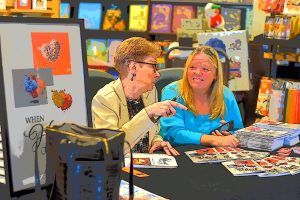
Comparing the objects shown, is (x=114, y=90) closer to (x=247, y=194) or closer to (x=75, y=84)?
(x=75, y=84)

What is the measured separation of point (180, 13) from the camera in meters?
6.43

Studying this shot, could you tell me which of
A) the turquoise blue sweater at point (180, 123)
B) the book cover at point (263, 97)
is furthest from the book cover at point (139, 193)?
the book cover at point (263, 97)

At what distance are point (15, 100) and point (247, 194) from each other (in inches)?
31.2

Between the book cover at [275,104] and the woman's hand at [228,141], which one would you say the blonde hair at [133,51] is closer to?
the woman's hand at [228,141]

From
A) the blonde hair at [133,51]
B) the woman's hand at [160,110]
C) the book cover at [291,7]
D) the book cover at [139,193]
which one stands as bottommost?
the book cover at [139,193]

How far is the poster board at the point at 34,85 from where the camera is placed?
1.31 metres

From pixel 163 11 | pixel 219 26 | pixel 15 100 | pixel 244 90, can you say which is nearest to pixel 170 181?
pixel 15 100

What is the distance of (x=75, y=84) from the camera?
1.49 metres

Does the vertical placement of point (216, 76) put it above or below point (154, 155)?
above

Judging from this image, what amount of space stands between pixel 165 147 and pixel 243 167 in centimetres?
37

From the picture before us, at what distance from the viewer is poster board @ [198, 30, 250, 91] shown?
161 inches

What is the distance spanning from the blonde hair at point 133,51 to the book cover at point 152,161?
378mm

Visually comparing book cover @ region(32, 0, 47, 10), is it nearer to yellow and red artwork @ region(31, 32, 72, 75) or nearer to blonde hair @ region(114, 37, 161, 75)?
blonde hair @ region(114, 37, 161, 75)

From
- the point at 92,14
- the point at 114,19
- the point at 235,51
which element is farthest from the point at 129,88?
the point at 92,14
